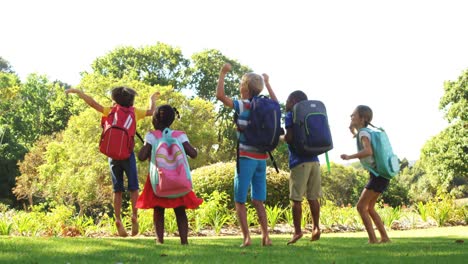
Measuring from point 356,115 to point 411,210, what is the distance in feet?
35.5

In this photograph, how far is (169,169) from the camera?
6590mm

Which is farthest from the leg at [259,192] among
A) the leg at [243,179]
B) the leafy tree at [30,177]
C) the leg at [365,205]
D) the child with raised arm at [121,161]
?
the leafy tree at [30,177]

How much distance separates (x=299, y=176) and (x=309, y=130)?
588 millimetres

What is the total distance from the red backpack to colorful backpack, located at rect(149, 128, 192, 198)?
1.03 m

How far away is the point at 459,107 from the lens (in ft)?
103


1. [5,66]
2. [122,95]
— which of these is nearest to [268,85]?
[122,95]

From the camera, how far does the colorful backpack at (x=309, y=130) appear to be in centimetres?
709

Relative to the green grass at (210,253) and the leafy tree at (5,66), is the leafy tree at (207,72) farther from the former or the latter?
the green grass at (210,253)

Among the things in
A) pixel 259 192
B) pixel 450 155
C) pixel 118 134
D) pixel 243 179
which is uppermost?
pixel 450 155

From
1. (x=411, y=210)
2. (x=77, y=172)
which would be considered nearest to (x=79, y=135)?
(x=77, y=172)

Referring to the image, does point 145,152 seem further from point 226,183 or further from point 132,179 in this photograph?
point 226,183

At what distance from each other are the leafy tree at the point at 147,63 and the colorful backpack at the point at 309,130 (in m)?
38.4

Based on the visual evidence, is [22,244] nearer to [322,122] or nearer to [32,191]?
[322,122]

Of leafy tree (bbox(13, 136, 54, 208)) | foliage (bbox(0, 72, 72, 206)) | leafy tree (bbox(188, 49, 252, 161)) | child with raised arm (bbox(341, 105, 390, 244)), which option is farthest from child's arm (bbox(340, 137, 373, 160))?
foliage (bbox(0, 72, 72, 206))
